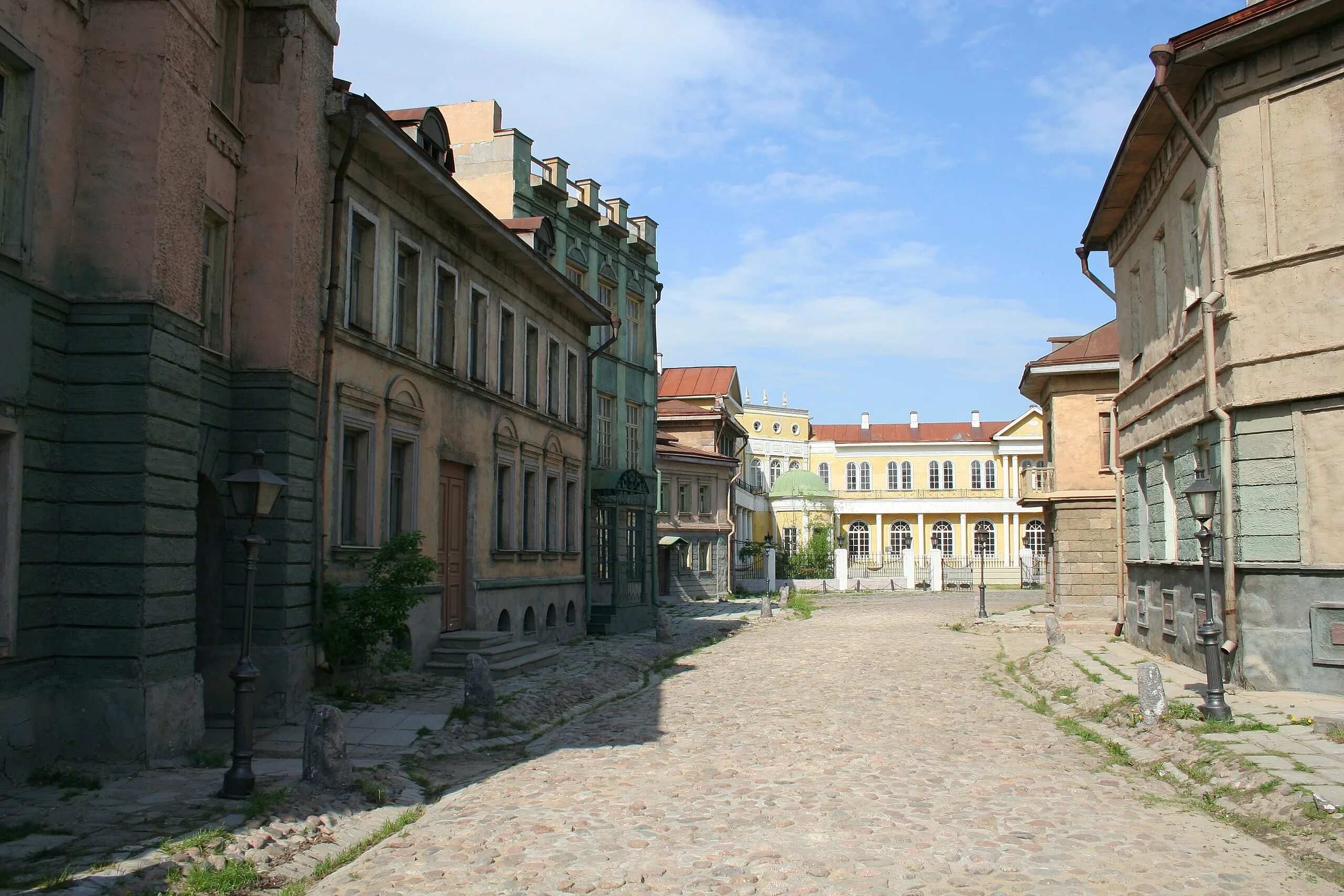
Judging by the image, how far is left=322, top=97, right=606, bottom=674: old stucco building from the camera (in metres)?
14.9

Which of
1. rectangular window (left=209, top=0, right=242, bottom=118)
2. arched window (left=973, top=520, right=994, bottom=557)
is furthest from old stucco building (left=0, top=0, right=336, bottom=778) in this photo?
arched window (left=973, top=520, right=994, bottom=557)

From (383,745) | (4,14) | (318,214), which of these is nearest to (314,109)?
(318,214)

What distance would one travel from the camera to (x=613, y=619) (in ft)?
83.5

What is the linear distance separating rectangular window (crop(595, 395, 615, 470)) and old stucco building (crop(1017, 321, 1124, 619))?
10573 millimetres

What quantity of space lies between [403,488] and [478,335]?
3.78m

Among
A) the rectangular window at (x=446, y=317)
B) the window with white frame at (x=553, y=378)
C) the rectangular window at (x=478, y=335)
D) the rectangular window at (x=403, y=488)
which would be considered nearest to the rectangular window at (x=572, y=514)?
the window with white frame at (x=553, y=378)

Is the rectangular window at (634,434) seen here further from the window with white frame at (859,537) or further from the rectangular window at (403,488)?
the window with white frame at (859,537)

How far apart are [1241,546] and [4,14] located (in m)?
13.2

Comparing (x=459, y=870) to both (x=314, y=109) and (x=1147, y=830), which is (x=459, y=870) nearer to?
(x=1147, y=830)

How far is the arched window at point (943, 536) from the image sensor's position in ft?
264

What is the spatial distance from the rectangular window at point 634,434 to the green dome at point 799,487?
4459cm

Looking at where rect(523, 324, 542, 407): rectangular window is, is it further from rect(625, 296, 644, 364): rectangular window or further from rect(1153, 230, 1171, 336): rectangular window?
rect(1153, 230, 1171, 336): rectangular window

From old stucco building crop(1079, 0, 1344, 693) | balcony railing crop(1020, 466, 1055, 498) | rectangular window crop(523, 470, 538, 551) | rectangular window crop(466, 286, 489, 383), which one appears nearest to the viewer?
old stucco building crop(1079, 0, 1344, 693)

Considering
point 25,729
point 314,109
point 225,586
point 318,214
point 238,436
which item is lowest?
point 25,729
